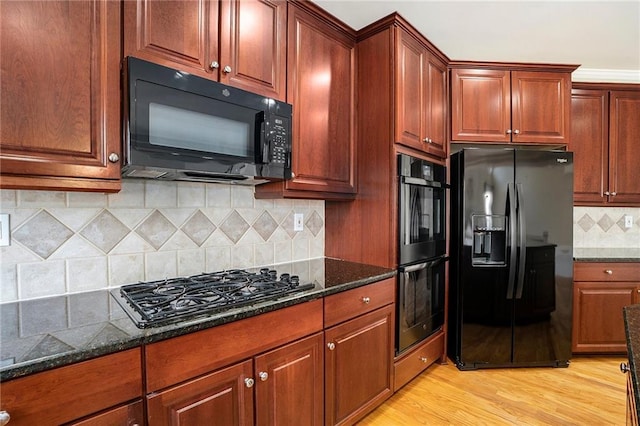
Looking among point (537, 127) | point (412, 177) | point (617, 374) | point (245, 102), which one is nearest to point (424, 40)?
point (412, 177)

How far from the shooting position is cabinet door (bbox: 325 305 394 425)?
5.07 feet

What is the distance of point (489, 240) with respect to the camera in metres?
2.40

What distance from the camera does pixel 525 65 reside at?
2.52 meters

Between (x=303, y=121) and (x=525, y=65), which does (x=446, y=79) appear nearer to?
(x=525, y=65)

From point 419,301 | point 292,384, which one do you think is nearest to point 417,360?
point 419,301

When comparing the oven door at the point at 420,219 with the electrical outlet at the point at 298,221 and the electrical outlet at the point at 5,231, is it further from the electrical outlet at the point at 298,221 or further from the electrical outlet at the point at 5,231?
the electrical outlet at the point at 5,231

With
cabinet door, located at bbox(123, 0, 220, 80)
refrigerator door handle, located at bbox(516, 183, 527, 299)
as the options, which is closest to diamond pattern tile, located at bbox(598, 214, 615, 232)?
refrigerator door handle, located at bbox(516, 183, 527, 299)

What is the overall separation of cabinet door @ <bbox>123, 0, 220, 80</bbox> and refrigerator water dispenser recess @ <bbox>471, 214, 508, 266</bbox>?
6.80ft

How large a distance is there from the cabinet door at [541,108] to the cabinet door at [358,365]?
189cm

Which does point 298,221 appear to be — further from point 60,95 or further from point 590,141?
point 590,141

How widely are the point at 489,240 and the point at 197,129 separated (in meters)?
2.19

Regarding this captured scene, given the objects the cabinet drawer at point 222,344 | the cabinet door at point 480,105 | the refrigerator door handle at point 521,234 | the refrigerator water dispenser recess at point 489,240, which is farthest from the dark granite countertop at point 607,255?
the cabinet drawer at point 222,344

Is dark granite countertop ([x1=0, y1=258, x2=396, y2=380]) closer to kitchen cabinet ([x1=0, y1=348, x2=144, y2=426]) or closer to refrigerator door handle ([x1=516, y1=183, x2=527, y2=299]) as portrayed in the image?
kitchen cabinet ([x1=0, y1=348, x2=144, y2=426])

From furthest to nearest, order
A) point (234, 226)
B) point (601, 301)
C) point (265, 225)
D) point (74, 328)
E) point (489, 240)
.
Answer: point (601, 301) < point (489, 240) < point (265, 225) < point (234, 226) < point (74, 328)
